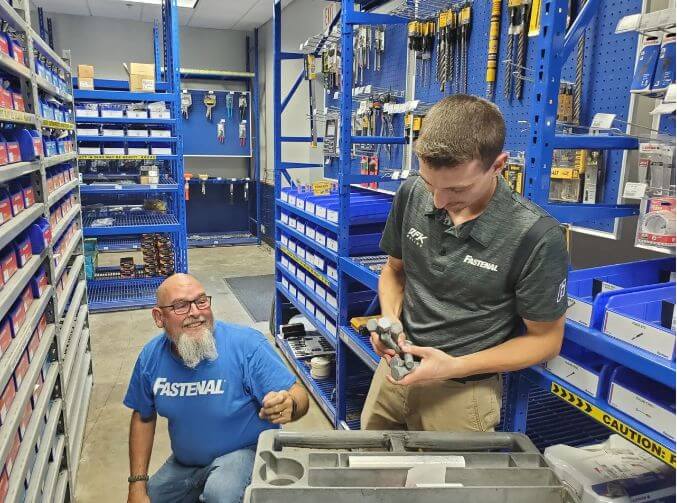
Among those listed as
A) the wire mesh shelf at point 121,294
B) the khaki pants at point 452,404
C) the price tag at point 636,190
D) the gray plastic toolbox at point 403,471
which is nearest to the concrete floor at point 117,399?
the wire mesh shelf at point 121,294

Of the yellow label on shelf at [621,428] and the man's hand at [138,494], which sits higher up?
the yellow label on shelf at [621,428]

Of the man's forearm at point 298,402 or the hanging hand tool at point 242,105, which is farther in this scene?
the hanging hand tool at point 242,105

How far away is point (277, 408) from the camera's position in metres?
1.90

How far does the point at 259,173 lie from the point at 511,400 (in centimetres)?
797

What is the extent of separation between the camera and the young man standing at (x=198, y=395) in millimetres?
1992

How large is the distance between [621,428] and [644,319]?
0.28 metres

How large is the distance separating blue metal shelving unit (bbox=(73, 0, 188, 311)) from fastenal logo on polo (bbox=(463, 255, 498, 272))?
4488mm

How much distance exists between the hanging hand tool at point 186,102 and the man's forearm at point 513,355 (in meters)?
8.08

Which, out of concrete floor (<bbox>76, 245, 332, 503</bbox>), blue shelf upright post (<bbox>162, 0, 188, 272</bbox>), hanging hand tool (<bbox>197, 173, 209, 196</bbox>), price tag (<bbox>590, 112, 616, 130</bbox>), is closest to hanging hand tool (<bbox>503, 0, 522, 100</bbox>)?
price tag (<bbox>590, 112, 616, 130</bbox>)

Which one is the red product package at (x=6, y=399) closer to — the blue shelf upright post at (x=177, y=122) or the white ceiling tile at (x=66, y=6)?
the blue shelf upright post at (x=177, y=122)

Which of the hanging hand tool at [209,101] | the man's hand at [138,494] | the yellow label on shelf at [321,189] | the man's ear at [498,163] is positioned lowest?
the man's hand at [138,494]

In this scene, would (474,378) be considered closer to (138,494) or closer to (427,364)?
(427,364)

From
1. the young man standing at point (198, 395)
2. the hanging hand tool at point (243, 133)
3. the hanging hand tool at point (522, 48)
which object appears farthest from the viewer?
the hanging hand tool at point (243, 133)

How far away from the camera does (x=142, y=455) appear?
2.08 meters
